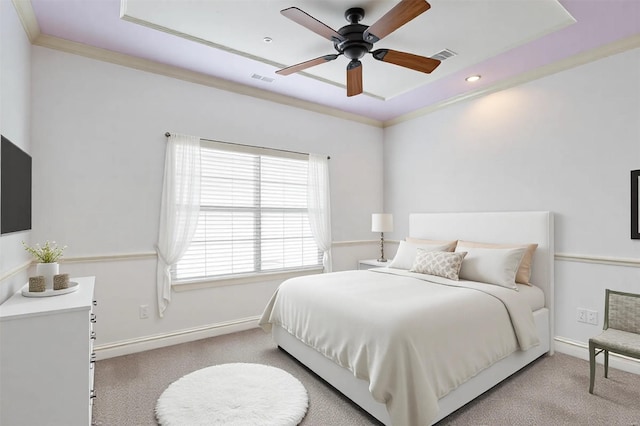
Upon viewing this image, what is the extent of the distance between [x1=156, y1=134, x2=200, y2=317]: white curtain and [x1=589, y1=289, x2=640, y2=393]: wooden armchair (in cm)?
362

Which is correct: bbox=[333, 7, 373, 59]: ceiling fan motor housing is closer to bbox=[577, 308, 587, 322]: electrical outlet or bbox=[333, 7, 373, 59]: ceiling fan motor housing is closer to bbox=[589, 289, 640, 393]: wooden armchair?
bbox=[589, 289, 640, 393]: wooden armchair

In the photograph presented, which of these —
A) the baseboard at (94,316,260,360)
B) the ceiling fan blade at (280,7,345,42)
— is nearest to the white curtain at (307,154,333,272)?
the baseboard at (94,316,260,360)

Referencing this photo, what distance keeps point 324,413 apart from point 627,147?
3298 mm

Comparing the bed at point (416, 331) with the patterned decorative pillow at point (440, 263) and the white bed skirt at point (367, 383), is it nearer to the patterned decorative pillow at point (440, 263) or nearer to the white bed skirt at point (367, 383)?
the white bed skirt at point (367, 383)

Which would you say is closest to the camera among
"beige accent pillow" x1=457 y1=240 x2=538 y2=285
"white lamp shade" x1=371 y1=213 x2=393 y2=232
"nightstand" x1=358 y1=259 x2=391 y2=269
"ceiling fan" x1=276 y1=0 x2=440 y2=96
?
"ceiling fan" x1=276 y1=0 x2=440 y2=96

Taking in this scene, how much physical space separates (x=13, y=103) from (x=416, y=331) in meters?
3.03

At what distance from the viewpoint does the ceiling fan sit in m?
1.92

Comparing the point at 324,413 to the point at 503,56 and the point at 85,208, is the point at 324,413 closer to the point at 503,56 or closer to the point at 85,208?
the point at 85,208

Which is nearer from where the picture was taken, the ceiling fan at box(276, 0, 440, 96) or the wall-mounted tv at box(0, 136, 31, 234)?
the wall-mounted tv at box(0, 136, 31, 234)

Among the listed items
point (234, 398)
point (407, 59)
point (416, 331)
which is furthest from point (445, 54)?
point (234, 398)

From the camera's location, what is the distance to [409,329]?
192 cm

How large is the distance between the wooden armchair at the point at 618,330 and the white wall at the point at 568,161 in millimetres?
377

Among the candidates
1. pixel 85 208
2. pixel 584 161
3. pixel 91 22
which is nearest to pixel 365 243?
pixel 584 161

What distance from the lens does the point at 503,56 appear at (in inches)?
121
